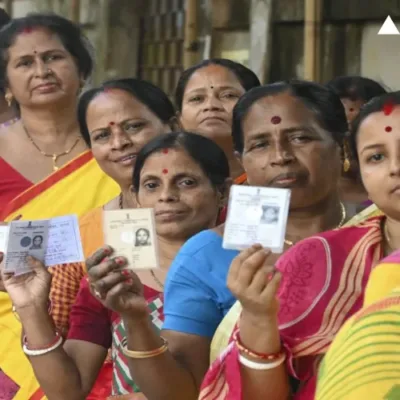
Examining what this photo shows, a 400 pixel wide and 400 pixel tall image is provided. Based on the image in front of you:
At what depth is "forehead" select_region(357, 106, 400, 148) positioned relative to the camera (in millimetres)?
1653

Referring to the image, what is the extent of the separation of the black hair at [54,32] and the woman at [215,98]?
1.27 feet

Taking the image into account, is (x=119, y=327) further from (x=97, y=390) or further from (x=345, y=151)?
(x=345, y=151)

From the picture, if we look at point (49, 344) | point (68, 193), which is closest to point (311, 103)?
point (49, 344)

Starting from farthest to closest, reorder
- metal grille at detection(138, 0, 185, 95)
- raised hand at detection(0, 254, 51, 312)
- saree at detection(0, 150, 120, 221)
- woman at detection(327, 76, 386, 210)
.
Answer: metal grille at detection(138, 0, 185, 95) < saree at detection(0, 150, 120, 221) < woman at detection(327, 76, 386, 210) < raised hand at detection(0, 254, 51, 312)

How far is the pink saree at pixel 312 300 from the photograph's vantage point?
1.58m

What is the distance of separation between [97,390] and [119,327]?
8.6 inches

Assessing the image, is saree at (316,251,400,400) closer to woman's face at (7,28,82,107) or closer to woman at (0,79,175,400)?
woman at (0,79,175,400)

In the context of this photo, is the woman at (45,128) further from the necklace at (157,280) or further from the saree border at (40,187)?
the necklace at (157,280)

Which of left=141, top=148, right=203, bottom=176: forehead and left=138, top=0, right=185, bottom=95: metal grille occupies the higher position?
left=138, top=0, right=185, bottom=95: metal grille

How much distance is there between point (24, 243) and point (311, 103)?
0.67 metres

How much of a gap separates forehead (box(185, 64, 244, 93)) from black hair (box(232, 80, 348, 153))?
0.67m

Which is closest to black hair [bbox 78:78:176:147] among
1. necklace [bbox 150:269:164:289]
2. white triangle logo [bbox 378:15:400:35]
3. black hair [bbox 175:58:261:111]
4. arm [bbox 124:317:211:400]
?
black hair [bbox 175:58:261:111]

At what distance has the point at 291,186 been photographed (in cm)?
192

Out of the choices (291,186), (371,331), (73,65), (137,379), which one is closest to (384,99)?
(291,186)
